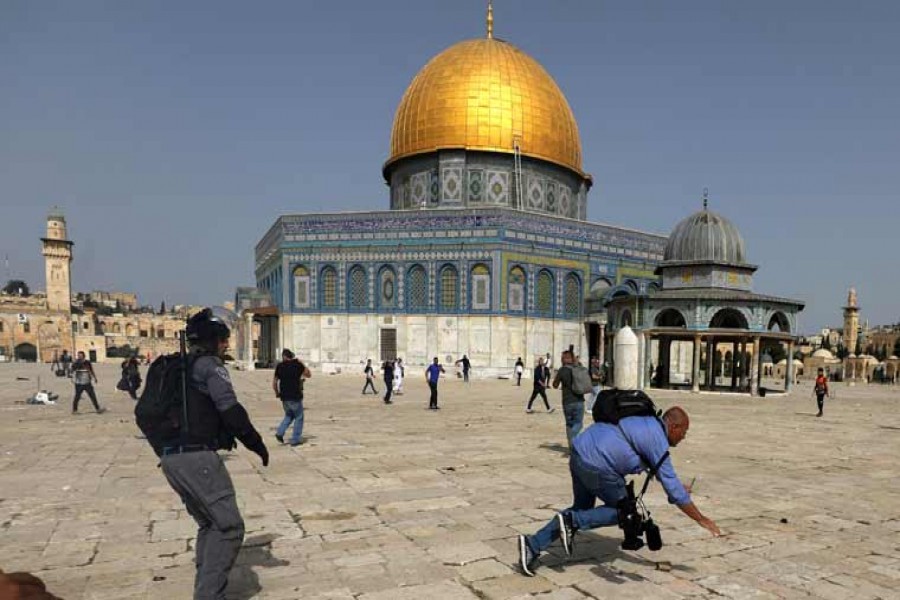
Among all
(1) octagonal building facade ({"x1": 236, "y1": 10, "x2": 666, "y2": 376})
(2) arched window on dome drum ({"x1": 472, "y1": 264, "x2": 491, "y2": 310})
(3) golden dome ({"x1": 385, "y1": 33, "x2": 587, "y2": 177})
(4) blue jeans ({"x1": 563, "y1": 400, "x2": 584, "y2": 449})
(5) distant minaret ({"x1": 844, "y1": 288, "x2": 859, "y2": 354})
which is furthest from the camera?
(5) distant minaret ({"x1": 844, "y1": 288, "x2": 859, "y2": 354})

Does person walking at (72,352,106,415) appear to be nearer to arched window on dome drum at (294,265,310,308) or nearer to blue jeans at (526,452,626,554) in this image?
blue jeans at (526,452,626,554)

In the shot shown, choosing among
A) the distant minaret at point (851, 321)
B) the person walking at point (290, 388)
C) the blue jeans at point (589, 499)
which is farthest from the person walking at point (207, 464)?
the distant minaret at point (851, 321)

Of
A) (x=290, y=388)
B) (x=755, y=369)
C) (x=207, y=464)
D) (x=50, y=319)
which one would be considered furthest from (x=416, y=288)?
(x=50, y=319)

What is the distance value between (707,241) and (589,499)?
24.0 m

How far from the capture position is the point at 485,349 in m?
30.4

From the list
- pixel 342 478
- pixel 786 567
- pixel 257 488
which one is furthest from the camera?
pixel 342 478

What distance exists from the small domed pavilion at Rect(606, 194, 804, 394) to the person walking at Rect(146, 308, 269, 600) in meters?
23.0

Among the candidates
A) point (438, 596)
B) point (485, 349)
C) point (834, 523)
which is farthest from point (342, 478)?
point (485, 349)

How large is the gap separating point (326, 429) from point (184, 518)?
572 cm

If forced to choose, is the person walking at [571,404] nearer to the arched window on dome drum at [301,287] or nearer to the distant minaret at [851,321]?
the arched window on dome drum at [301,287]

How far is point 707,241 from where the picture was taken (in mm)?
24891

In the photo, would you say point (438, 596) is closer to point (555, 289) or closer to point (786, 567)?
point (786, 567)

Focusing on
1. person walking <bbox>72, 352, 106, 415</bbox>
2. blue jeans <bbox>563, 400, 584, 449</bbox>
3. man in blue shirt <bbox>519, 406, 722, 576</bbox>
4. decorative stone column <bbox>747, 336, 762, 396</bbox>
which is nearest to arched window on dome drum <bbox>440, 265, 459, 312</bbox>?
decorative stone column <bbox>747, 336, 762, 396</bbox>

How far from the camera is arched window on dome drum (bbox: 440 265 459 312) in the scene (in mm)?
31172
